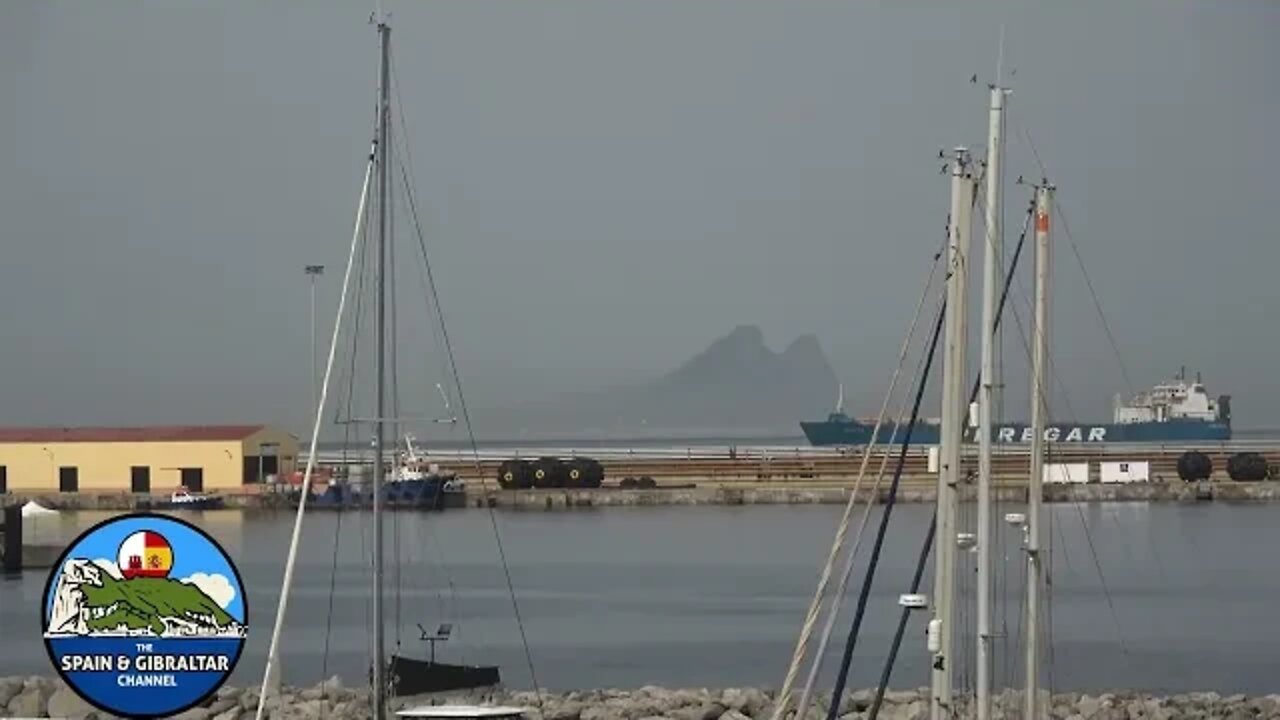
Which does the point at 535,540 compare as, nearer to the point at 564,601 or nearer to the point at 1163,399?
the point at 564,601

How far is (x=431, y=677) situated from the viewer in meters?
32.2

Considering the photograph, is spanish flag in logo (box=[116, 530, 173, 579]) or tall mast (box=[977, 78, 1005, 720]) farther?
tall mast (box=[977, 78, 1005, 720])

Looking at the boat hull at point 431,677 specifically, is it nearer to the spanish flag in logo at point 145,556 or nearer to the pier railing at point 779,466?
the spanish flag in logo at point 145,556

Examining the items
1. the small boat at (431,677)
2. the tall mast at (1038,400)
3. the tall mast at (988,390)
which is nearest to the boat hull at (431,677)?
the small boat at (431,677)

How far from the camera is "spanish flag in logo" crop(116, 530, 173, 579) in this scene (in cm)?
1163

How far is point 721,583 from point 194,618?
160ft

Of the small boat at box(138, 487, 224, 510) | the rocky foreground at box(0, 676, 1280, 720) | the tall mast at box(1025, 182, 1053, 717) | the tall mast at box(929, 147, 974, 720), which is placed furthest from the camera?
the small boat at box(138, 487, 224, 510)

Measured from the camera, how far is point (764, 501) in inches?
3634

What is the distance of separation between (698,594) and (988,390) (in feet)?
119

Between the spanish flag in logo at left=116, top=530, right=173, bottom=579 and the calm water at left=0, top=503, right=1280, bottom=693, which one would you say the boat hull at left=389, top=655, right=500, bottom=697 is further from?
the spanish flag in logo at left=116, top=530, right=173, bottom=579

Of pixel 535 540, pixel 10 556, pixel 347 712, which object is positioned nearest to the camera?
pixel 347 712

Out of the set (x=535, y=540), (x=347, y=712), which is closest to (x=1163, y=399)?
(x=535, y=540)

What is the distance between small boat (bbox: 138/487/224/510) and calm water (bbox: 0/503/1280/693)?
1.69 ft

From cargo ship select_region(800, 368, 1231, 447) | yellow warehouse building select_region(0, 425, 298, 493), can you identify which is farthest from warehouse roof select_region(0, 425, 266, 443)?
cargo ship select_region(800, 368, 1231, 447)
